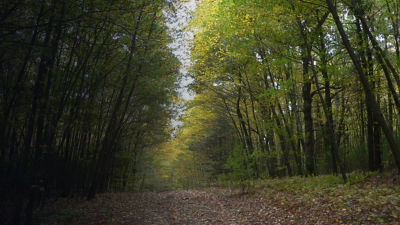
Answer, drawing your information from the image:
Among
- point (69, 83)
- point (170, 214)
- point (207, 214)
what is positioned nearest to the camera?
point (69, 83)

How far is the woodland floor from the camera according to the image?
4.68 meters

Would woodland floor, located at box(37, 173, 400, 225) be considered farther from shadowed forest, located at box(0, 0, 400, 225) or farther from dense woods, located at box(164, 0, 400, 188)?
dense woods, located at box(164, 0, 400, 188)

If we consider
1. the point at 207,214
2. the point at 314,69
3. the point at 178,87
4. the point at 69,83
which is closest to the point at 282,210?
the point at 207,214

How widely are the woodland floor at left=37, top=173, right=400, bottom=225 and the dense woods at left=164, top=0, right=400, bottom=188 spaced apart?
117cm

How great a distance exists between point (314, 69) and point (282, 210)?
3.98m

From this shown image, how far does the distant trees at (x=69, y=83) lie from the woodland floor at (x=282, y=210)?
1.31 metres

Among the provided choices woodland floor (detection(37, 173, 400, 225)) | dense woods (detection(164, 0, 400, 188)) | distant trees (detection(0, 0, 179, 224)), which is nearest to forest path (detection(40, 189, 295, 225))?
woodland floor (detection(37, 173, 400, 225))

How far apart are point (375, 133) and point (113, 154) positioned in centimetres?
1118

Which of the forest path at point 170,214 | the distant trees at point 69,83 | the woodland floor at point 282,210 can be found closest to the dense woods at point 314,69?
the woodland floor at point 282,210

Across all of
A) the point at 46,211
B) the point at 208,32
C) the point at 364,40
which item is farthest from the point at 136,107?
the point at 364,40

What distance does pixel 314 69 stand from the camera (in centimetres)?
729

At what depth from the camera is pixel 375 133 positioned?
7.17 m

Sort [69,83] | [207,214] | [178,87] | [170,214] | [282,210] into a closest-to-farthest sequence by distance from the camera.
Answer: [282,210]
[69,83]
[207,214]
[170,214]
[178,87]

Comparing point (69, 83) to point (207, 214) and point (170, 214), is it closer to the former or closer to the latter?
point (170, 214)
